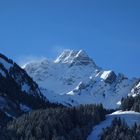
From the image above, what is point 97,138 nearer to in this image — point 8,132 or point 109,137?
point 109,137

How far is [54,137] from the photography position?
7539 inches

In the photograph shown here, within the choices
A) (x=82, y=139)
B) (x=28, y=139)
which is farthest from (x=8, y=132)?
(x=82, y=139)

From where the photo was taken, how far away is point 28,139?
194m

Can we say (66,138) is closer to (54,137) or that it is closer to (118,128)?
(54,137)

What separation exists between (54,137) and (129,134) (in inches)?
915

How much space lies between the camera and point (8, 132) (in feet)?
630

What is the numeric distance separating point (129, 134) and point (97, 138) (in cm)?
1085

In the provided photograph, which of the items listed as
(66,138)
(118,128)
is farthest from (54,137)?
(118,128)

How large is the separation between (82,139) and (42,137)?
12640mm

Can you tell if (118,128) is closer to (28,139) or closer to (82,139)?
(82,139)

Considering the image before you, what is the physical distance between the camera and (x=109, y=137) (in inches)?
7569

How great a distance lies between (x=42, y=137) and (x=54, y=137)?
751 centimetres

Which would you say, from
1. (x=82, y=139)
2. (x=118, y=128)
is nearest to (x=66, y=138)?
(x=82, y=139)

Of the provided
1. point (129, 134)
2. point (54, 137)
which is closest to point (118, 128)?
point (129, 134)
